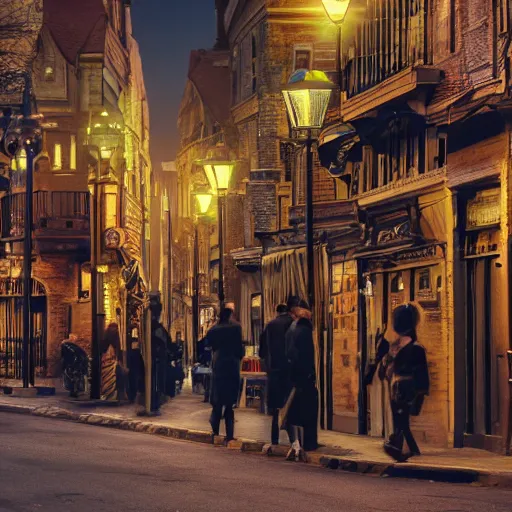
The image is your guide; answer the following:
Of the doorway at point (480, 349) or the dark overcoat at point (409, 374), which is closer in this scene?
the dark overcoat at point (409, 374)

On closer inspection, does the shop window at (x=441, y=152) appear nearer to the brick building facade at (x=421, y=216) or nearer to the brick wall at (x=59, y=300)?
the brick building facade at (x=421, y=216)

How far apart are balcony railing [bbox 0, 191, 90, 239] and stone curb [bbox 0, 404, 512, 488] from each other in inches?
668

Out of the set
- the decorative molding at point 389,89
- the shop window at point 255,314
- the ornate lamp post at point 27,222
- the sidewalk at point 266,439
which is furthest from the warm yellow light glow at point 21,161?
the decorative molding at point 389,89

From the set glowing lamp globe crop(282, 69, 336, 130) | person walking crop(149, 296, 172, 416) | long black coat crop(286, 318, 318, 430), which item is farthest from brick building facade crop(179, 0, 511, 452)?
person walking crop(149, 296, 172, 416)

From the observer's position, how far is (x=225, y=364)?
21.6 meters

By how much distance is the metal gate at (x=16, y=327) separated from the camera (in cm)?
4444

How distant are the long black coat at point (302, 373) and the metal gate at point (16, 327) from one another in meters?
25.0

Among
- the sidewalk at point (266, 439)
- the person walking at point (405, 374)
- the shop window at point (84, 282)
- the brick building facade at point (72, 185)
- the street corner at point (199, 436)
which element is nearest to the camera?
the sidewalk at point (266, 439)

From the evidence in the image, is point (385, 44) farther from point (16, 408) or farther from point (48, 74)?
point (48, 74)

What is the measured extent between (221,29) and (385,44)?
121 ft

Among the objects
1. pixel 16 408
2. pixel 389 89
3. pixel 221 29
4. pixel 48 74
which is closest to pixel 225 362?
pixel 389 89

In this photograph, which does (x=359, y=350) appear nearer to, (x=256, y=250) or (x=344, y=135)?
(x=344, y=135)

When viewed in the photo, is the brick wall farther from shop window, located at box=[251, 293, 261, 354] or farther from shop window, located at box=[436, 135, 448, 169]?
shop window, located at box=[436, 135, 448, 169]

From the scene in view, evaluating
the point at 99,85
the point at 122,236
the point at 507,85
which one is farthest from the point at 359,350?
the point at 99,85
